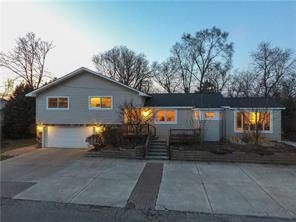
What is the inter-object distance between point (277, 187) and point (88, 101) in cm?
1287

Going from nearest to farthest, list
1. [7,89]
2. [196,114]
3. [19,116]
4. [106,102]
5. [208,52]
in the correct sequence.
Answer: [106,102], [196,114], [19,116], [7,89], [208,52]

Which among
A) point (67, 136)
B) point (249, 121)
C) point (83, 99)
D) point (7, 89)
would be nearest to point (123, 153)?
point (83, 99)

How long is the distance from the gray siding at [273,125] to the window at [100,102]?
9193 millimetres

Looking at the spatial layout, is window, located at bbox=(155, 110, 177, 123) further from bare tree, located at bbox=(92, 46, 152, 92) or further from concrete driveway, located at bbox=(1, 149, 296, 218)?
bare tree, located at bbox=(92, 46, 152, 92)

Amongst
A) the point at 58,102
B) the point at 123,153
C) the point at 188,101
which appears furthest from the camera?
the point at 188,101

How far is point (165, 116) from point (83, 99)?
20.8 ft

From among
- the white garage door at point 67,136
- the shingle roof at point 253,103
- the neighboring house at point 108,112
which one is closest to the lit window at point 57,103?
the neighboring house at point 108,112

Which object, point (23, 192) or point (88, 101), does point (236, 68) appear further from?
point (23, 192)

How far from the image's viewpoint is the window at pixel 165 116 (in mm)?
15961

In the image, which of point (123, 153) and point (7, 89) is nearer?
point (123, 153)

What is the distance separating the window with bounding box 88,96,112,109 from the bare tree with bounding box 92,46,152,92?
18.0m

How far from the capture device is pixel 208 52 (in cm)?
3200

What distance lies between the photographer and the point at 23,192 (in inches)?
266

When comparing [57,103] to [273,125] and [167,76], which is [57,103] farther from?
[167,76]
